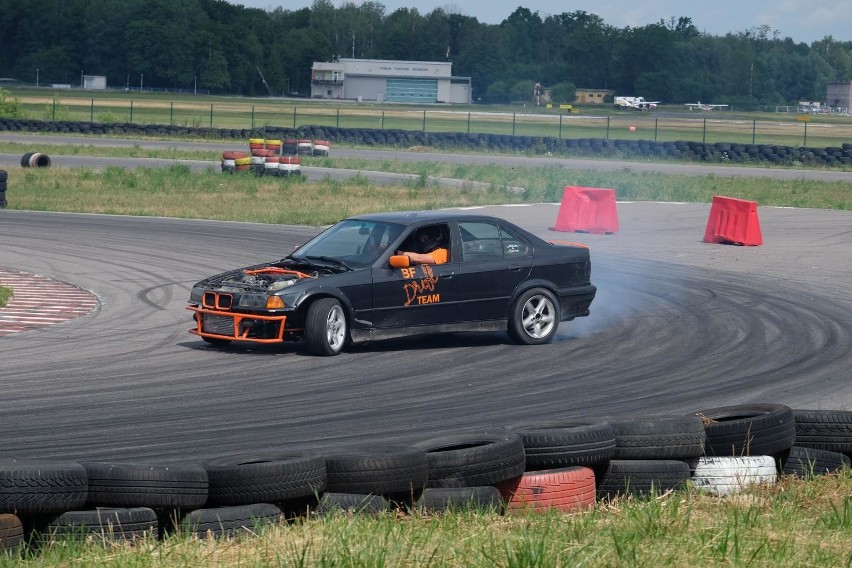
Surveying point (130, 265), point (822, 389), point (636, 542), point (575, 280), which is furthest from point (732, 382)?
point (130, 265)

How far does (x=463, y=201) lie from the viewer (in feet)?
102

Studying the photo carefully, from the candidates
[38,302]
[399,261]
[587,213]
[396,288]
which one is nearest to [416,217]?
[399,261]

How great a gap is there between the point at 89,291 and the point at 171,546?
37.8 ft

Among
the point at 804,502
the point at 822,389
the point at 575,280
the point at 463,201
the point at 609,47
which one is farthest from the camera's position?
the point at 609,47

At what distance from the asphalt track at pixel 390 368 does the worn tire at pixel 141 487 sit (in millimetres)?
1737

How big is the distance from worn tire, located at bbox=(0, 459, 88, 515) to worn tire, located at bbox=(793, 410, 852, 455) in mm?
4756

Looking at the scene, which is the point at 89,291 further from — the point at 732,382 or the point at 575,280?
the point at 732,382

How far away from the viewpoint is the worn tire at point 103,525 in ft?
19.9

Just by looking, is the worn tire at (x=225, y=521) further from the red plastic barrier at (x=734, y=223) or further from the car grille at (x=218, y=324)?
the red plastic barrier at (x=734, y=223)

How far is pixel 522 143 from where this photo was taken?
55.1 metres

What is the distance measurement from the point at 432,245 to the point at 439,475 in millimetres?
6390

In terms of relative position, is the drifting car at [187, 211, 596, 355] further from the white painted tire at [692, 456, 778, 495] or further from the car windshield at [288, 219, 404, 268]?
the white painted tire at [692, 456, 778, 495]

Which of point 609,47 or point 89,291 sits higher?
point 609,47

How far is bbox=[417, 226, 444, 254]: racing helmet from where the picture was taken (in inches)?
518
